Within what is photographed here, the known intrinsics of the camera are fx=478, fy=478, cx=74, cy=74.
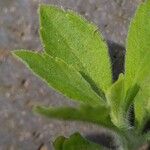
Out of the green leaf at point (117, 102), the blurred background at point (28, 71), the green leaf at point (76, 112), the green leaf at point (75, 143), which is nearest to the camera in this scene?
the green leaf at point (76, 112)

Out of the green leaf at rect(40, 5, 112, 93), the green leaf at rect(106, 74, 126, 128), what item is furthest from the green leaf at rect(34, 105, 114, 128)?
the green leaf at rect(40, 5, 112, 93)

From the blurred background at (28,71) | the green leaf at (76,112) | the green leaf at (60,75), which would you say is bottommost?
the blurred background at (28,71)

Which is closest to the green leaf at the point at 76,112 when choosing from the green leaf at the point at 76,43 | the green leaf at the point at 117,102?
the green leaf at the point at 117,102

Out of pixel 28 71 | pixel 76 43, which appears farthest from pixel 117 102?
pixel 28 71

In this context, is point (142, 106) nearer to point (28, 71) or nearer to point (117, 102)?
point (117, 102)

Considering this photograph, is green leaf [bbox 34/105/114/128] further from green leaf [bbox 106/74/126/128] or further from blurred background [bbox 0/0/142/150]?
blurred background [bbox 0/0/142/150]

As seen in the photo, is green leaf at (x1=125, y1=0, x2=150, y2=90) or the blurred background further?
the blurred background

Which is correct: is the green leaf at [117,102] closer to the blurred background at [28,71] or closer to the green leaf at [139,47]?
the green leaf at [139,47]
